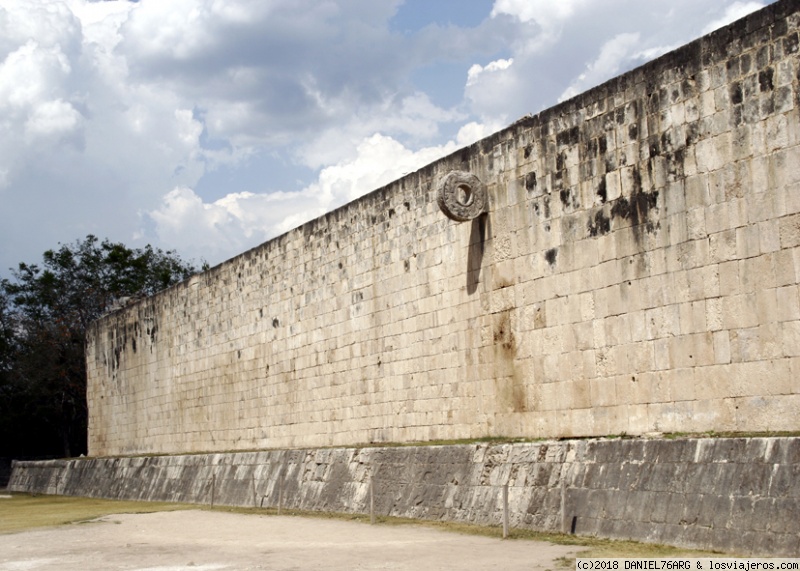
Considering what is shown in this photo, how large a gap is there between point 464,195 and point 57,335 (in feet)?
97.5

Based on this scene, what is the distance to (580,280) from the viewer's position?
458 inches

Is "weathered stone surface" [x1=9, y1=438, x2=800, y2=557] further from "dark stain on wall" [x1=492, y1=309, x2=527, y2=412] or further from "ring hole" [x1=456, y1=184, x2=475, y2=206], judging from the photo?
"ring hole" [x1=456, y1=184, x2=475, y2=206]

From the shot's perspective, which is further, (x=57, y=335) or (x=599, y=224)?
(x=57, y=335)

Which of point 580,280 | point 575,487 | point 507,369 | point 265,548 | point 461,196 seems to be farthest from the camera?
point 461,196

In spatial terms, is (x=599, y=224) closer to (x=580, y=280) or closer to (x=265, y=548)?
(x=580, y=280)

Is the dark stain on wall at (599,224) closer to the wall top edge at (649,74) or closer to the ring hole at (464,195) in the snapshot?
the wall top edge at (649,74)

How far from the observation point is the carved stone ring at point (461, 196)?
13344 mm

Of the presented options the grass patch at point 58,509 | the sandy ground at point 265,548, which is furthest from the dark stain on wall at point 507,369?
the grass patch at point 58,509

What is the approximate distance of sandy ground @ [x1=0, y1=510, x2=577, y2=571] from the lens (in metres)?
8.86

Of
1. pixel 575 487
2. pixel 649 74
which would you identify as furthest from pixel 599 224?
pixel 575 487

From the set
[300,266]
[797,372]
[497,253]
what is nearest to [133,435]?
[300,266]

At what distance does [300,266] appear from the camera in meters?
18.8

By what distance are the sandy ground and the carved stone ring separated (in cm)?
412

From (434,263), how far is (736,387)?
19.6 ft
